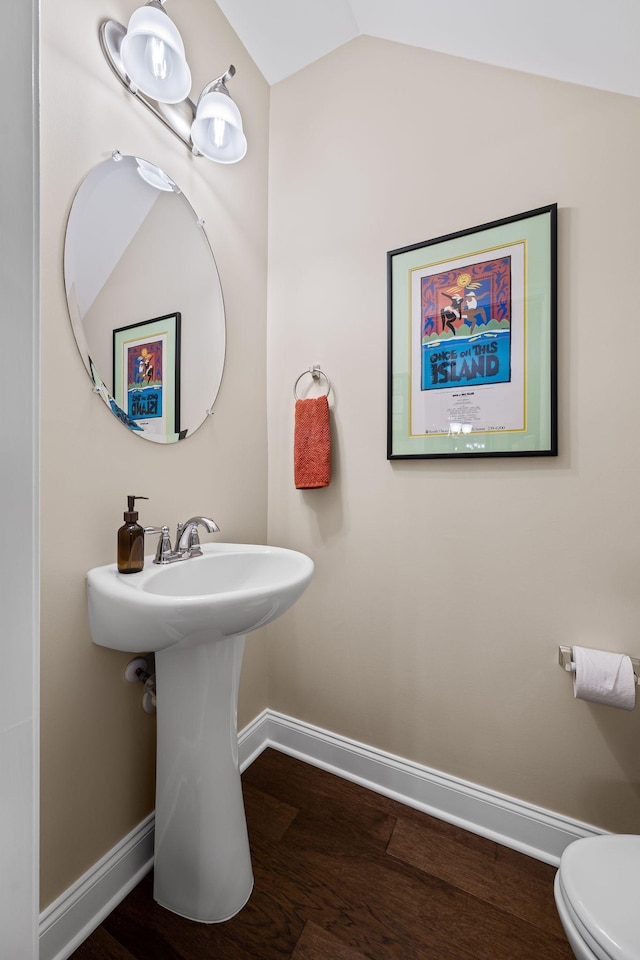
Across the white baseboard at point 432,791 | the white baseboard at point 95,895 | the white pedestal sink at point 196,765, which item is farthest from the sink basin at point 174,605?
the white baseboard at point 432,791

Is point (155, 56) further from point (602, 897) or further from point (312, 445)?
point (602, 897)

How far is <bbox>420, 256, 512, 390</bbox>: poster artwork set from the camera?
122 cm

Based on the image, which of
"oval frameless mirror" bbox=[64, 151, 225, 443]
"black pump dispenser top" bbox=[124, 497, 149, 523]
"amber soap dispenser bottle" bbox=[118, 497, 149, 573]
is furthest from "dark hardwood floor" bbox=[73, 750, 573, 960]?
"oval frameless mirror" bbox=[64, 151, 225, 443]

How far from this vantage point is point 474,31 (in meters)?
1.17

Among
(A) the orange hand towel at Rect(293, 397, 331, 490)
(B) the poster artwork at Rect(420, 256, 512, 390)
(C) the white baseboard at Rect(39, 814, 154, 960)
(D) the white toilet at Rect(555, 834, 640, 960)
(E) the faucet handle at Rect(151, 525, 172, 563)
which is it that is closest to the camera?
(D) the white toilet at Rect(555, 834, 640, 960)

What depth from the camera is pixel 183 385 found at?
50.3 inches

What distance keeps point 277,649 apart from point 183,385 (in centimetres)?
106

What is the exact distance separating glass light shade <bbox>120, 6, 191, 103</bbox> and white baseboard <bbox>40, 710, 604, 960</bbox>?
1945 mm

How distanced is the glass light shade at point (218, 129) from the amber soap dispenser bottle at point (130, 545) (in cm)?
111

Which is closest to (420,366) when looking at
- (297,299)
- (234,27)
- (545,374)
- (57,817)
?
(545,374)

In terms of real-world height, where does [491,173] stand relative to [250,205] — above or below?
below

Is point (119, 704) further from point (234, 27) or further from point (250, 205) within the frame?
point (234, 27)

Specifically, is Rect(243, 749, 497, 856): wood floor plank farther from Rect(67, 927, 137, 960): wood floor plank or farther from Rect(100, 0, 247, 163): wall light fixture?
Rect(100, 0, 247, 163): wall light fixture

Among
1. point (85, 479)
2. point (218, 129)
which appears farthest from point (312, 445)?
point (218, 129)
